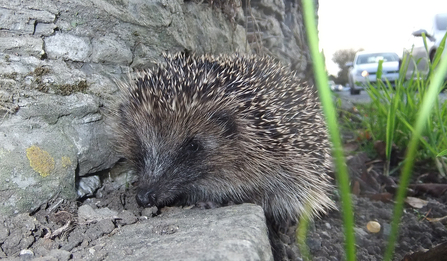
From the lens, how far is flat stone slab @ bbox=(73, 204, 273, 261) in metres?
1.53

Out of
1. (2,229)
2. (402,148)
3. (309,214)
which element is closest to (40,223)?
(2,229)

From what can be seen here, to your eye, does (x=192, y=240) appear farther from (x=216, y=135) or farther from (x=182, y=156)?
(x=216, y=135)

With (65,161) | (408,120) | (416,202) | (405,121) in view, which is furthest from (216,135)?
(408,120)

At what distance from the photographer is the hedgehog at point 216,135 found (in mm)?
2455

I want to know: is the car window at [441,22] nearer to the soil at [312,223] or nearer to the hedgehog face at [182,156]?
the soil at [312,223]

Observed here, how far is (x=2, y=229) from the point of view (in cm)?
181

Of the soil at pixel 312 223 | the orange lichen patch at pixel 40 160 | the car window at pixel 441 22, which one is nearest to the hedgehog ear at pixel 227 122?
the soil at pixel 312 223

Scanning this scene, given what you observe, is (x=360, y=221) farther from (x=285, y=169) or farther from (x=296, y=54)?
(x=296, y=54)

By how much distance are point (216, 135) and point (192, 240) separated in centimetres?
104

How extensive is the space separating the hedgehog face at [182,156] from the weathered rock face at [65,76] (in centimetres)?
38

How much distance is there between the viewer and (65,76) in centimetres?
238

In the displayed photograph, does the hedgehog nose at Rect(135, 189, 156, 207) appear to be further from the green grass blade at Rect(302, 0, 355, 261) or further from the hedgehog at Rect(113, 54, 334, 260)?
Result: the green grass blade at Rect(302, 0, 355, 261)

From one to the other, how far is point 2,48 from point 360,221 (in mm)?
2893

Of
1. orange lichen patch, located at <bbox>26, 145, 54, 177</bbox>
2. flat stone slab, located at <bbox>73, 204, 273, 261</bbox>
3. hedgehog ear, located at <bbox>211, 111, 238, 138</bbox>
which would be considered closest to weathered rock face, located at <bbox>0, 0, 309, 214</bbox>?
orange lichen patch, located at <bbox>26, 145, 54, 177</bbox>
